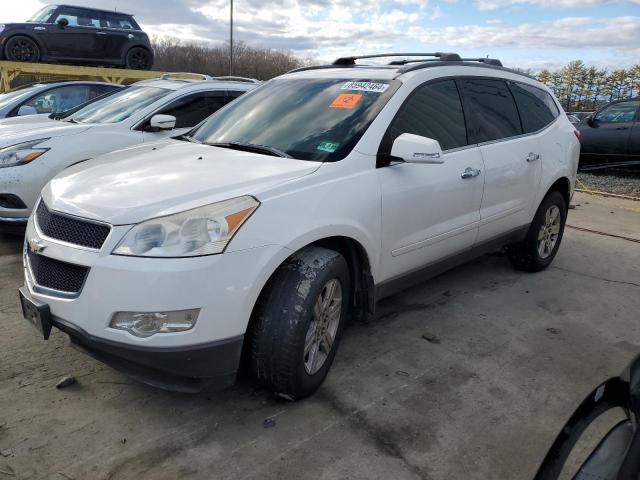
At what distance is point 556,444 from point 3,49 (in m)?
14.4

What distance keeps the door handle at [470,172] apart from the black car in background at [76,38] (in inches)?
486

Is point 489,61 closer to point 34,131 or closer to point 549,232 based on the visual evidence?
point 549,232

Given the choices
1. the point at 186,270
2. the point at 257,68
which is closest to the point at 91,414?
the point at 186,270

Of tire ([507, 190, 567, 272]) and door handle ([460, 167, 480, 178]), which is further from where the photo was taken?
tire ([507, 190, 567, 272])

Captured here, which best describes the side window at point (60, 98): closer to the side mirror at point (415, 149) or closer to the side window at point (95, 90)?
the side window at point (95, 90)

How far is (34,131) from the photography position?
535cm

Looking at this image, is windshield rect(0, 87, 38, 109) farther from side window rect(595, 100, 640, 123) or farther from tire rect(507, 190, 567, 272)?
side window rect(595, 100, 640, 123)

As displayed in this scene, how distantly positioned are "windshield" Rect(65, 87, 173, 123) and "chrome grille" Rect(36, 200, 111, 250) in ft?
11.1

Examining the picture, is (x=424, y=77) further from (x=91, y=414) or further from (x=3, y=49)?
(x=3, y=49)

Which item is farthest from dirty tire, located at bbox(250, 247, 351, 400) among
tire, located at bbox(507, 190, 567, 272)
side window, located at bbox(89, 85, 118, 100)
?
side window, located at bbox(89, 85, 118, 100)

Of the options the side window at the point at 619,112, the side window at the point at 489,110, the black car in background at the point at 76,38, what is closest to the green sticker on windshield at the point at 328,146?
the side window at the point at 489,110

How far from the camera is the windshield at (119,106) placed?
593 centimetres

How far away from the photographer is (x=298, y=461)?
244 centimetres

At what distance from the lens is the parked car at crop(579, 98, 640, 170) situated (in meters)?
10.7
